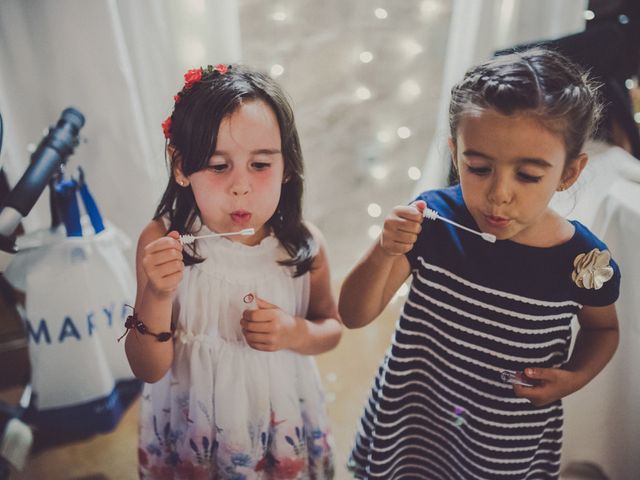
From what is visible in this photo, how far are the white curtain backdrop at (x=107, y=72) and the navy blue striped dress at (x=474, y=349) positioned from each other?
82 centimetres

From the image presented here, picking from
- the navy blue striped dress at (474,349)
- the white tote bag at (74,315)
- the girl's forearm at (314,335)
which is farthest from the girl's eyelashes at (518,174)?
the white tote bag at (74,315)

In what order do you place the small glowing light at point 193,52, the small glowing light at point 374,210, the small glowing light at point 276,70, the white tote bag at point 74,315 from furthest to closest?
the small glowing light at point 374,210 < the small glowing light at point 276,70 < the small glowing light at point 193,52 < the white tote bag at point 74,315

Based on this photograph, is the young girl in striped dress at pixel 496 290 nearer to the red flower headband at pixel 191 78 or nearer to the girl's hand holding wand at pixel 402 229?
the girl's hand holding wand at pixel 402 229

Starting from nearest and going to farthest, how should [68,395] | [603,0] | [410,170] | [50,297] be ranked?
[50,297], [68,395], [603,0], [410,170]

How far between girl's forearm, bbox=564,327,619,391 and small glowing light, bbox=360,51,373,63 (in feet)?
4.05

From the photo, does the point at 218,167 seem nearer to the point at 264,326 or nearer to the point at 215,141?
the point at 215,141

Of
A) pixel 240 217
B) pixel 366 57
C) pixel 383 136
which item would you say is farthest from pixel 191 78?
pixel 383 136

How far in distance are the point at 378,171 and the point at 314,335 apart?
1.15 m

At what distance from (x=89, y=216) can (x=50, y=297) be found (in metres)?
0.21

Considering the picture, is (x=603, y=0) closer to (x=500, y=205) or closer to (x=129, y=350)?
(x=500, y=205)

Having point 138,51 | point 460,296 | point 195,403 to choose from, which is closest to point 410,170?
point 138,51

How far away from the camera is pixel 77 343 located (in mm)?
1276

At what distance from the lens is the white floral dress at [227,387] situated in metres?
0.91

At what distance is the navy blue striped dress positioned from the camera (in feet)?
2.74
